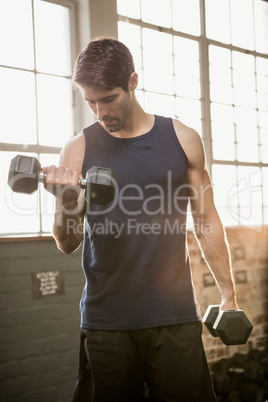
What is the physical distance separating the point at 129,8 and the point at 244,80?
1.48m

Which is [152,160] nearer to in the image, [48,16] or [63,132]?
[63,132]

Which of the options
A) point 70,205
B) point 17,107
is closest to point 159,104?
point 17,107

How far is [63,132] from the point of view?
3.26 metres

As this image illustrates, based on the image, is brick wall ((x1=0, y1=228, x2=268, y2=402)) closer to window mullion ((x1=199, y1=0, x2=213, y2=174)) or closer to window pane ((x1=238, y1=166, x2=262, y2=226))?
window mullion ((x1=199, y1=0, x2=213, y2=174))

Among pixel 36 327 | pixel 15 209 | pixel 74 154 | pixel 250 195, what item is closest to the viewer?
pixel 74 154

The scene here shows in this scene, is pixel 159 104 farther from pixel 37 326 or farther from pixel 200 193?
pixel 200 193

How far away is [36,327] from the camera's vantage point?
279cm

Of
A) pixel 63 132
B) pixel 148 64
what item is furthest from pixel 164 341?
pixel 148 64

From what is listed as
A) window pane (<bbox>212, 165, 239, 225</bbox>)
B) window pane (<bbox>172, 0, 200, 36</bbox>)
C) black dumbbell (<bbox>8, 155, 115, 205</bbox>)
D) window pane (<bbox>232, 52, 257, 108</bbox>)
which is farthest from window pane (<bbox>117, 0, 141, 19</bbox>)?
black dumbbell (<bbox>8, 155, 115, 205</bbox>)

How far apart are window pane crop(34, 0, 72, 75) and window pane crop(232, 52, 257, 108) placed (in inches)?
74.4

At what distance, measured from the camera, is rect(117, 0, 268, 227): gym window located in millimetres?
3836

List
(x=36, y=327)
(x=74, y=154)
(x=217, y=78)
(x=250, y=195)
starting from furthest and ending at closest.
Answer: (x=250, y=195) → (x=217, y=78) → (x=36, y=327) → (x=74, y=154)

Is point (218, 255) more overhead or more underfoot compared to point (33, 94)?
more underfoot

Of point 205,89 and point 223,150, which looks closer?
point 205,89
